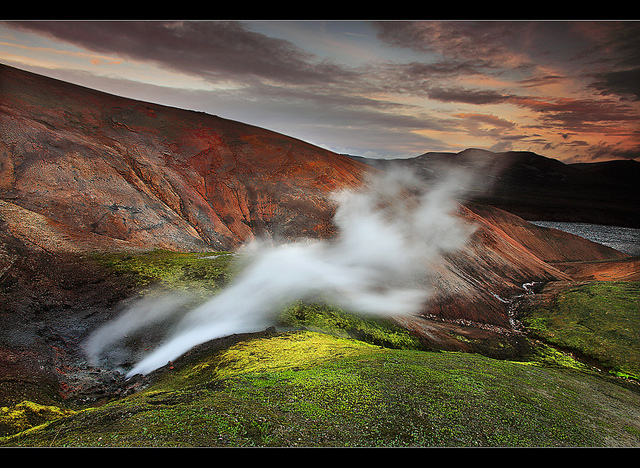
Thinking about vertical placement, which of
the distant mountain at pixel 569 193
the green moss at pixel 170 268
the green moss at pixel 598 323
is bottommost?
the green moss at pixel 598 323

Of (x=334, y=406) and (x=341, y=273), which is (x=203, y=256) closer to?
(x=341, y=273)

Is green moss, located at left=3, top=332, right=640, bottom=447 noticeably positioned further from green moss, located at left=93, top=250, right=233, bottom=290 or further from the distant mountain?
the distant mountain

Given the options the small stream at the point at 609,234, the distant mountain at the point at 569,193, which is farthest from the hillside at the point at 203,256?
the distant mountain at the point at 569,193

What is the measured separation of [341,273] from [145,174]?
19406 millimetres

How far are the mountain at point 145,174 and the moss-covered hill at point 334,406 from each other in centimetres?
1178

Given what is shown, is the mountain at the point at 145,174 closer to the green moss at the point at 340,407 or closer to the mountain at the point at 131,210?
the mountain at the point at 131,210

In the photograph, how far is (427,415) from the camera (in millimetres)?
8109

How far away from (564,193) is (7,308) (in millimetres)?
213196

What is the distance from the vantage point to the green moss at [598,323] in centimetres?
2123

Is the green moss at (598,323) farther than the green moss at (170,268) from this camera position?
Yes

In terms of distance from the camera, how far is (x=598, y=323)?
82.8ft

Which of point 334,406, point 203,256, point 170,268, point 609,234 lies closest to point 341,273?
point 203,256

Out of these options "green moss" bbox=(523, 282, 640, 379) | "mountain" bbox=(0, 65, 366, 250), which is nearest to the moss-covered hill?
"green moss" bbox=(523, 282, 640, 379)

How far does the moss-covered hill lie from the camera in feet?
21.8
